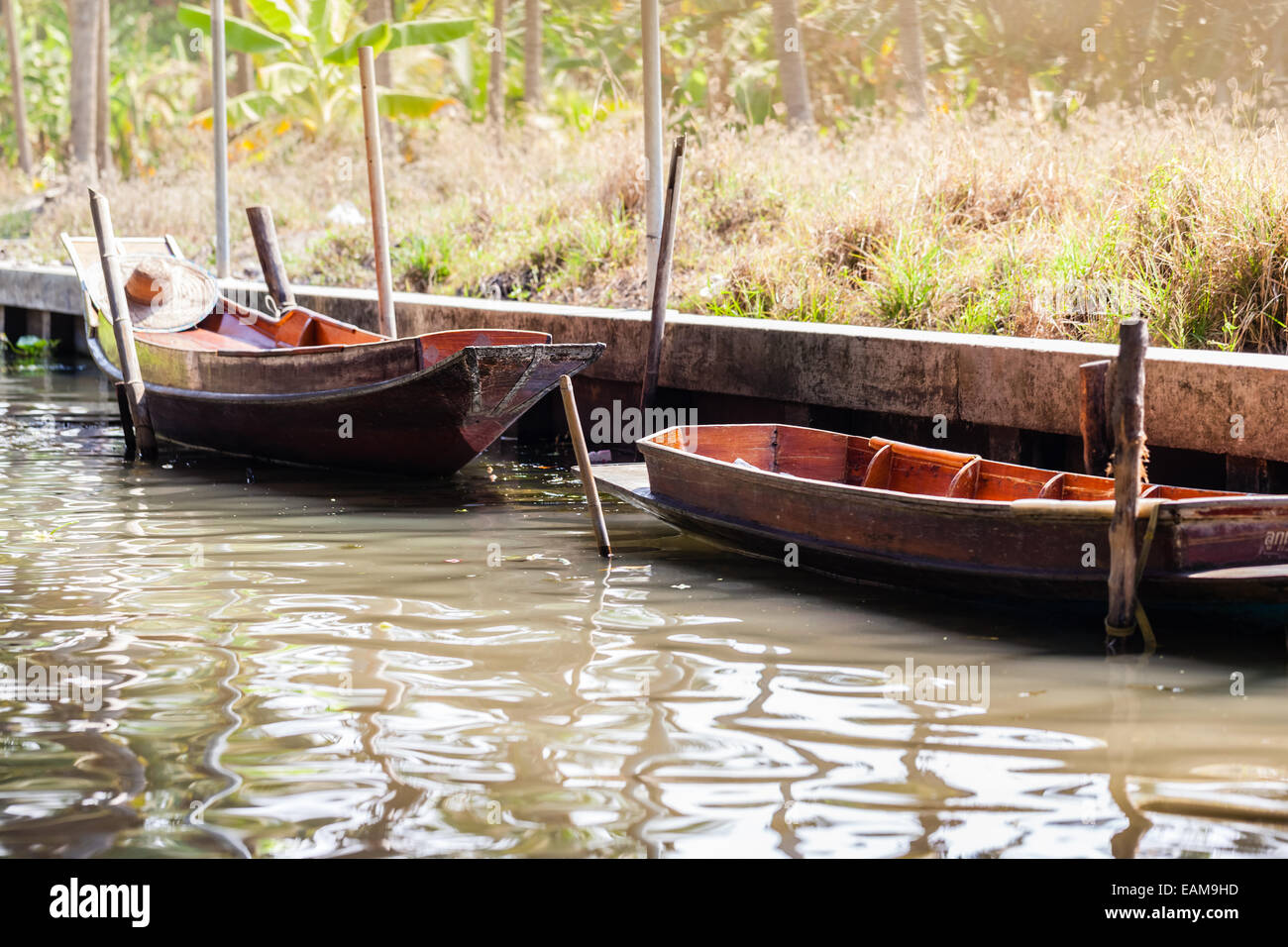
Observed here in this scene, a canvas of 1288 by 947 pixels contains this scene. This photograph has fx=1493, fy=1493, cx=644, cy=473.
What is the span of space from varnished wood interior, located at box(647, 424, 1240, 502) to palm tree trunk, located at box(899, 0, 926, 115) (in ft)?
42.6

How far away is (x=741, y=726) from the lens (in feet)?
17.6

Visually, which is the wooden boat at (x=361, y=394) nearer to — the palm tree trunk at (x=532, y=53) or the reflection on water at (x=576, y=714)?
the reflection on water at (x=576, y=714)

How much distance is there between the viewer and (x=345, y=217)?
19.7 metres

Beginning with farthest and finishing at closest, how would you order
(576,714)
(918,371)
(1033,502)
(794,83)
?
(794,83), (918,371), (1033,502), (576,714)

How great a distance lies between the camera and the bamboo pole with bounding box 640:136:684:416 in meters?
10.4

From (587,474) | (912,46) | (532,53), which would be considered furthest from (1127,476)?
(532,53)

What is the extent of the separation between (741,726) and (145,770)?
204 cm

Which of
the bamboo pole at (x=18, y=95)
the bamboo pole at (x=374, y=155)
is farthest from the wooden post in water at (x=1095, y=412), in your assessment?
the bamboo pole at (x=18, y=95)

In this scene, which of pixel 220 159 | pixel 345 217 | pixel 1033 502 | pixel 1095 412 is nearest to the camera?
pixel 1095 412

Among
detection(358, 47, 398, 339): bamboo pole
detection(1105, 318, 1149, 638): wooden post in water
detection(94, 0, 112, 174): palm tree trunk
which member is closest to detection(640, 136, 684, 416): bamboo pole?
detection(358, 47, 398, 339): bamboo pole

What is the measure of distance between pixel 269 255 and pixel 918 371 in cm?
664

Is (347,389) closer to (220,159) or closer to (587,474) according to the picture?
(587,474)
